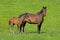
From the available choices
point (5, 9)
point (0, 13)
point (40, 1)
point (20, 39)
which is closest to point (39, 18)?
point (20, 39)

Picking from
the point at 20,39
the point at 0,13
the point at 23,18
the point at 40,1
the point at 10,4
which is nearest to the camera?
the point at 20,39

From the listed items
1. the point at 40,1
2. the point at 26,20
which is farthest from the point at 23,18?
the point at 40,1

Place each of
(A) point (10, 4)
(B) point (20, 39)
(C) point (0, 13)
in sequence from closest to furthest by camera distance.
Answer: (B) point (20, 39) → (C) point (0, 13) → (A) point (10, 4)

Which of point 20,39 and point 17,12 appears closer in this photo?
point 20,39

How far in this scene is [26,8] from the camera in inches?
1500

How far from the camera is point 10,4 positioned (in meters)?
39.7

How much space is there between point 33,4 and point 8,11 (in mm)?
5348

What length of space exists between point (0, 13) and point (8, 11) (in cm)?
218

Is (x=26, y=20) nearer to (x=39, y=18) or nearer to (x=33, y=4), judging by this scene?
(x=39, y=18)

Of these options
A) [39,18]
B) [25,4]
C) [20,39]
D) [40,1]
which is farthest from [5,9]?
[20,39]

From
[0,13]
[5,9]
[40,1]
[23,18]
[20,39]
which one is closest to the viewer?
[20,39]

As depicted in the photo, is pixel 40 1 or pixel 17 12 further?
pixel 40 1

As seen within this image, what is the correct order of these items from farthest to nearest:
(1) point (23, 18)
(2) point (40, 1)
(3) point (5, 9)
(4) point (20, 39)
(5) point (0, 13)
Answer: (2) point (40, 1) → (3) point (5, 9) → (5) point (0, 13) → (1) point (23, 18) → (4) point (20, 39)

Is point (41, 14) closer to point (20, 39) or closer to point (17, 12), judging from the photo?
point (20, 39)
